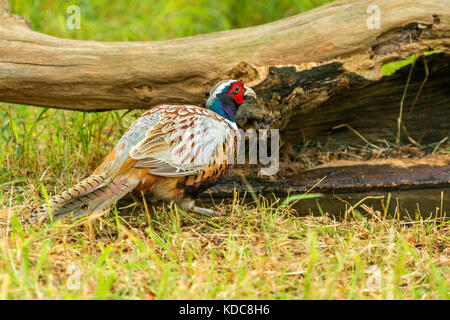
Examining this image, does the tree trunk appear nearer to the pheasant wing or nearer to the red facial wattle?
the red facial wattle

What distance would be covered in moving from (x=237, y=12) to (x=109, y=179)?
4.76 metres

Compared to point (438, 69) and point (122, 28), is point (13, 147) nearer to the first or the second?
point (122, 28)

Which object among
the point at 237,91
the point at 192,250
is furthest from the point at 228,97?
the point at 192,250

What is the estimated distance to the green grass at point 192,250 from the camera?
2369mm

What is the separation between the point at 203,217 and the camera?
3.44 meters

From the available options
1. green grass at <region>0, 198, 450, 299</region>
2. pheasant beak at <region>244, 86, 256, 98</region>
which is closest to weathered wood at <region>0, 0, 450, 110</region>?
pheasant beak at <region>244, 86, 256, 98</region>

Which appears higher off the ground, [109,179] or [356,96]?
[356,96]

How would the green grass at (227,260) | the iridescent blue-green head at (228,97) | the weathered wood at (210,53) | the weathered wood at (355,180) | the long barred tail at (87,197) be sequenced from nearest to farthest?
the green grass at (227,260)
the long barred tail at (87,197)
the iridescent blue-green head at (228,97)
the weathered wood at (210,53)
the weathered wood at (355,180)

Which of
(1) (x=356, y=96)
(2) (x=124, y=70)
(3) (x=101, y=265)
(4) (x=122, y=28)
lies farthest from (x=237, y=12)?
(3) (x=101, y=265)

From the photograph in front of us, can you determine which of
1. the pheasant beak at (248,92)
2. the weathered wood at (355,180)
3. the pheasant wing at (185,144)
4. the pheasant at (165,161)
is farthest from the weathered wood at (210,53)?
the weathered wood at (355,180)

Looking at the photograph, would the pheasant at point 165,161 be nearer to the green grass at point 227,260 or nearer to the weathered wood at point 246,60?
the green grass at point 227,260

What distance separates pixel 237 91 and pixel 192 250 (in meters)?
1.18

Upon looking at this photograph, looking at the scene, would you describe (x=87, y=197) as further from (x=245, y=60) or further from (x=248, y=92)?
(x=245, y=60)

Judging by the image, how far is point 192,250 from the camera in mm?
2830
